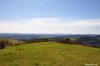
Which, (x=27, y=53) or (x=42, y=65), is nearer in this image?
(x=42, y=65)

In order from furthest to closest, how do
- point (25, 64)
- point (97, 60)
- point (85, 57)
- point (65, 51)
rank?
point (65, 51) → point (85, 57) → point (97, 60) → point (25, 64)

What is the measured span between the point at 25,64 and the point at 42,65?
106 inches

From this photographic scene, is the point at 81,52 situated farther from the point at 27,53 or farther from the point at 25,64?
the point at 25,64

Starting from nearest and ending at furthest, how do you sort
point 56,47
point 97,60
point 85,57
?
1. point 97,60
2. point 85,57
3. point 56,47

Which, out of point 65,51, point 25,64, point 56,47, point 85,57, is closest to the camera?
point 25,64

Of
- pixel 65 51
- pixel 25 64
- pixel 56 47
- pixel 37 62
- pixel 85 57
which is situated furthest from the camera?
pixel 56 47

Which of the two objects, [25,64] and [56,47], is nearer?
[25,64]

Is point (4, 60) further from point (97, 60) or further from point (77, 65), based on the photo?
point (97, 60)

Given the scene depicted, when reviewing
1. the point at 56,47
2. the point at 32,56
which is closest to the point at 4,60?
the point at 32,56

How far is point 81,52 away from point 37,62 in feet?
43.3

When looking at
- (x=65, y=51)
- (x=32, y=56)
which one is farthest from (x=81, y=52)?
(x=32, y=56)

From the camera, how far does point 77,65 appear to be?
1225 inches

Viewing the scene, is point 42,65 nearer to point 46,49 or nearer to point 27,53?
point 27,53

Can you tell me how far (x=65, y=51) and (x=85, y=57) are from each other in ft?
18.3
